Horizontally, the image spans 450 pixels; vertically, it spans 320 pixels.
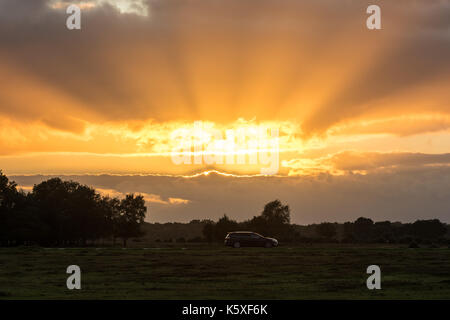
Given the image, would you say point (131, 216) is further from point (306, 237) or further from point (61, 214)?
point (306, 237)

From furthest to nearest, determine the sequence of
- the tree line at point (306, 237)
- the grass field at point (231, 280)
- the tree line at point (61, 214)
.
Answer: the tree line at point (306, 237) < the tree line at point (61, 214) < the grass field at point (231, 280)

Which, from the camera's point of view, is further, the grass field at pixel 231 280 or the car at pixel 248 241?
the car at pixel 248 241

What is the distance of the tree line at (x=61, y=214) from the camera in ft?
282

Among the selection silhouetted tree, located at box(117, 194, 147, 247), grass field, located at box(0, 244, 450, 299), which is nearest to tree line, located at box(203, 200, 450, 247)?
silhouetted tree, located at box(117, 194, 147, 247)

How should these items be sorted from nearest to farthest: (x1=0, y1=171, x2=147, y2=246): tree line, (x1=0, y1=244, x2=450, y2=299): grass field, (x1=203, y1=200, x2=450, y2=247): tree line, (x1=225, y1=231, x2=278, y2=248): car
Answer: (x1=0, y1=244, x2=450, y2=299): grass field → (x1=225, y1=231, x2=278, y2=248): car → (x1=0, y1=171, x2=147, y2=246): tree line → (x1=203, y1=200, x2=450, y2=247): tree line

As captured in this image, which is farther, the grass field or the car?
the car

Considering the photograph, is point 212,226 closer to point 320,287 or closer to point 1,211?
point 1,211

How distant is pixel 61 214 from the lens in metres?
92.5

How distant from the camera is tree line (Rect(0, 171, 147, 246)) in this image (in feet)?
282

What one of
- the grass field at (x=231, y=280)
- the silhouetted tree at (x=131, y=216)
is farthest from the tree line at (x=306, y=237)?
the grass field at (x=231, y=280)

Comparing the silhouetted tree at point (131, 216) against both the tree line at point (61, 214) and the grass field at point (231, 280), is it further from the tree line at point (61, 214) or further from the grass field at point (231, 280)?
the grass field at point (231, 280)

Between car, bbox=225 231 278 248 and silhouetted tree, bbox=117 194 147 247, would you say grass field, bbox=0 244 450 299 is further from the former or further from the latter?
silhouetted tree, bbox=117 194 147 247

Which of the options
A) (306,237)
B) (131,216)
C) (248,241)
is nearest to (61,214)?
(131,216)

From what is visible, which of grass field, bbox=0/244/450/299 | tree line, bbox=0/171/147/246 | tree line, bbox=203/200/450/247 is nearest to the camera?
grass field, bbox=0/244/450/299
